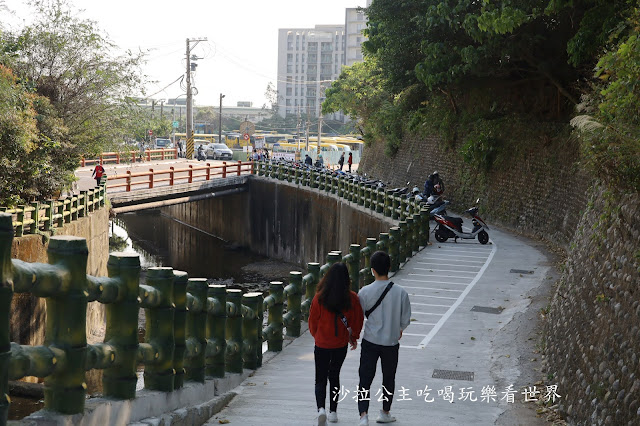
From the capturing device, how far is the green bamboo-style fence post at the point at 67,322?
4.46 metres

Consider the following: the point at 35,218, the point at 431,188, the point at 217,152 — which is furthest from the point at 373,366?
the point at 217,152

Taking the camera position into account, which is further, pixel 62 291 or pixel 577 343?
pixel 577 343

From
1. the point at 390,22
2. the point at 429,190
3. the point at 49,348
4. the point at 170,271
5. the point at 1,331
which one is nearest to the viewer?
the point at 1,331

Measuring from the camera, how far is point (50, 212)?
819 inches

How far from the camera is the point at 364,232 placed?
94.7ft

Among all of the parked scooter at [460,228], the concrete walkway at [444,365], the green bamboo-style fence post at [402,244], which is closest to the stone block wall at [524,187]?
the parked scooter at [460,228]

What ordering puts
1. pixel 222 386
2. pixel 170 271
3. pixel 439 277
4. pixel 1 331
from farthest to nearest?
pixel 439 277 → pixel 222 386 → pixel 170 271 → pixel 1 331

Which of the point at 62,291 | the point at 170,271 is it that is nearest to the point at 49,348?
the point at 62,291

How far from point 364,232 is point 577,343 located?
68.2 ft

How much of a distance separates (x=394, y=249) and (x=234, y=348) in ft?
30.0

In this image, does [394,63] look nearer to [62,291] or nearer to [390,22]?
[390,22]

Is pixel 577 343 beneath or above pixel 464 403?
above

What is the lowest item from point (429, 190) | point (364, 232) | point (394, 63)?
point (364, 232)

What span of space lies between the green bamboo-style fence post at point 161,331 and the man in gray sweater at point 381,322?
167 centimetres
